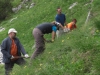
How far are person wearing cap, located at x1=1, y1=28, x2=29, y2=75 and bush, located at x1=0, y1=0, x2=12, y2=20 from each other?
87.4ft

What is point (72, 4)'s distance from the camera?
2364cm

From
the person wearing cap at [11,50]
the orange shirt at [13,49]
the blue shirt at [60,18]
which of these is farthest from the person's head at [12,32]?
the blue shirt at [60,18]

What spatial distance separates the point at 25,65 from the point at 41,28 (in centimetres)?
161

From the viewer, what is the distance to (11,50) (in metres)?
11.5

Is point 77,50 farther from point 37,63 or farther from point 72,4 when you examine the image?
point 72,4

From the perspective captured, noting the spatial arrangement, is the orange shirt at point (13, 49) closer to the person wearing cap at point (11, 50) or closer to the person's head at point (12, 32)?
the person wearing cap at point (11, 50)

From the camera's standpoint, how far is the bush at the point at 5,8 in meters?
38.2

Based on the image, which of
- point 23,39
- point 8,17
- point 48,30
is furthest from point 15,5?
point 48,30

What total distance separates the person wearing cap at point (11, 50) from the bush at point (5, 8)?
87.4 ft

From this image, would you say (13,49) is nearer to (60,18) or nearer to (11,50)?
(11,50)

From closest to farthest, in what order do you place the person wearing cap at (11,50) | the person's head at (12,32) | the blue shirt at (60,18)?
1. the person's head at (12,32)
2. the person wearing cap at (11,50)
3. the blue shirt at (60,18)

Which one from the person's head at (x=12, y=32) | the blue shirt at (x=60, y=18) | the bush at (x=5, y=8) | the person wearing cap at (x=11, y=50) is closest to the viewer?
the person's head at (x=12, y=32)

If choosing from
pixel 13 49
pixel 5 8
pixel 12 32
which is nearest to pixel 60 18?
pixel 13 49

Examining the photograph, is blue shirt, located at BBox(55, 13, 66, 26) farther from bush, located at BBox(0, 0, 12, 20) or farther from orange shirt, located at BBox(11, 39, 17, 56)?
bush, located at BBox(0, 0, 12, 20)
